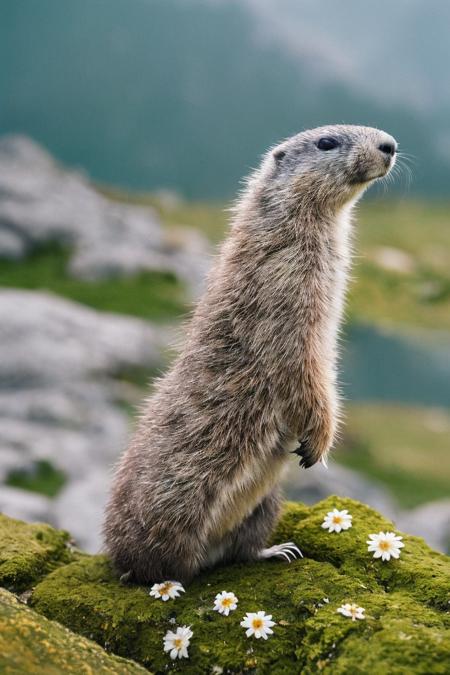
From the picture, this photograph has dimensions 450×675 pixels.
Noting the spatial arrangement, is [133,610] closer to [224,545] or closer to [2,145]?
[224,545]

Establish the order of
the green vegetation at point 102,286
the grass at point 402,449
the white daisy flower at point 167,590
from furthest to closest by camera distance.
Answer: the green vegetation at point 102,286, the grass at point 402,449, the white daisy flower at point 167,590

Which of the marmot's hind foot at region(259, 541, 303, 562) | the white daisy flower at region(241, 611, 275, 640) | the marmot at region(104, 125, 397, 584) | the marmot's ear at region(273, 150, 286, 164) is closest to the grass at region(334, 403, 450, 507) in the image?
the marmot's hind foot at region(259, 541, 303, 562)

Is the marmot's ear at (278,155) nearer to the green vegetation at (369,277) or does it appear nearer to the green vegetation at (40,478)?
the green vegetation at (369,277)

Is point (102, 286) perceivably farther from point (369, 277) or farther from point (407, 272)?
point (407, 272)

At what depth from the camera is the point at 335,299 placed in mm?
7957

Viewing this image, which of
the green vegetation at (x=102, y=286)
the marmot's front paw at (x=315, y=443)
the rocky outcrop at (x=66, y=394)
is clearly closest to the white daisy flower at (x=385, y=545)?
the marmot's front paw at (x=315, y=443)

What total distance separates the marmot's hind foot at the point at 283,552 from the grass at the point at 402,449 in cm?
1886

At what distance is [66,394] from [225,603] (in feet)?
62.8

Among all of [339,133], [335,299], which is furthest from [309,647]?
[339,133]

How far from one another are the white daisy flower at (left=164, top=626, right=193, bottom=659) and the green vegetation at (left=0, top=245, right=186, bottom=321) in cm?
2927

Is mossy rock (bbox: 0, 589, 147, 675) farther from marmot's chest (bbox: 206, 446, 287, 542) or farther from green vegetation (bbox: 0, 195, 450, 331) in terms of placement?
green vegetation (bbox: 0, 195, 450, 331)

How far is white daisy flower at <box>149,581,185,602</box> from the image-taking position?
7270 millimetres

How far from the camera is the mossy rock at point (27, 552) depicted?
25.4 feet

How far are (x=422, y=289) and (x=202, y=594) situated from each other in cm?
4821
